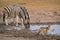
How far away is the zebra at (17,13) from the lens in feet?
7.72

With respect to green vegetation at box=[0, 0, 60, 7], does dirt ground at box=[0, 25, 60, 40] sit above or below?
below

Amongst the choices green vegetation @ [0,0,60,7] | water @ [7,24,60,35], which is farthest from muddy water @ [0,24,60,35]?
green vegetation @ [0,0,60,7]

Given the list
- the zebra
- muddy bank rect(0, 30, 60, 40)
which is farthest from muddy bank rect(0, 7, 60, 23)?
muddy bank rect(0, 30, 60, 40)

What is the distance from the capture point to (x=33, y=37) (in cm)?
228

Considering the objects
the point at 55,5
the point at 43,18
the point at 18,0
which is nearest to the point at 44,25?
the point at 43,18

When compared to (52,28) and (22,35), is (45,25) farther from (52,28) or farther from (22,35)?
(22,35)

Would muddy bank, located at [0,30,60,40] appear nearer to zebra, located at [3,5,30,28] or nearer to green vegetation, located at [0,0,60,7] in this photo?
zebra, located at [3,5,30,28]

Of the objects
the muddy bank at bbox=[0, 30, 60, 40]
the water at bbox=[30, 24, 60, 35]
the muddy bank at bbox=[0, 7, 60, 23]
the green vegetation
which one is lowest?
the muddy bank at bbox=[0, 30, 60, 40]

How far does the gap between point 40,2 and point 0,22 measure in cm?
55

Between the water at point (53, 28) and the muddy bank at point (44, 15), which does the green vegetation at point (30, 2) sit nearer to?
the muddy bank at point (44, 15)

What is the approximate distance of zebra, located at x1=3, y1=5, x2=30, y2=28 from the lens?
2.35 metres

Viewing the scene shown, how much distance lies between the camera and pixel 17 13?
2.38 meters

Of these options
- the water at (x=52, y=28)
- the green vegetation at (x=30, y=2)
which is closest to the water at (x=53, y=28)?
the water at (x=52, y=28)

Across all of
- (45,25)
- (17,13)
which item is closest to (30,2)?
(17,13)
